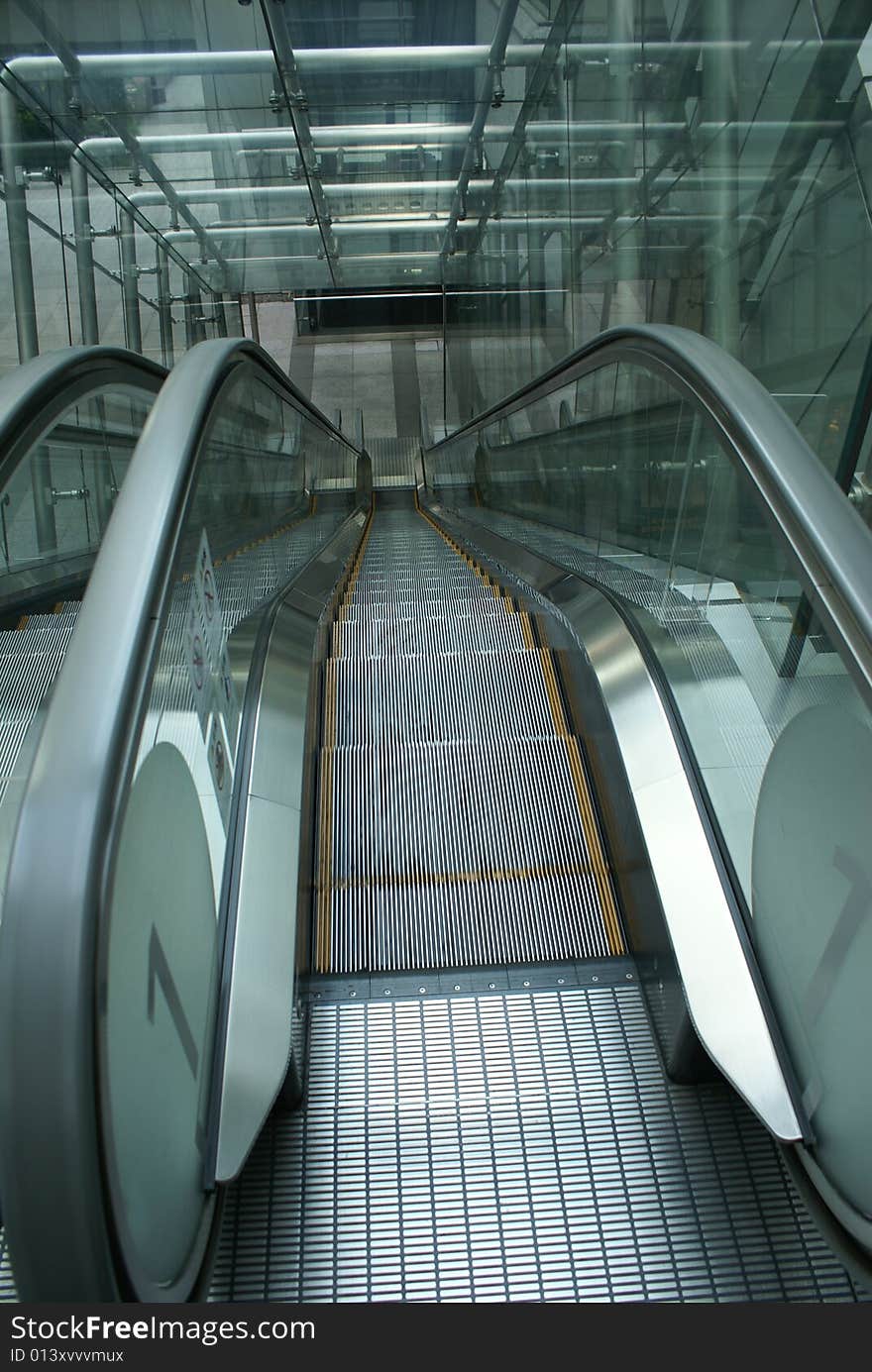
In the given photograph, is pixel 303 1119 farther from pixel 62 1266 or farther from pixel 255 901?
pixel 62 1266

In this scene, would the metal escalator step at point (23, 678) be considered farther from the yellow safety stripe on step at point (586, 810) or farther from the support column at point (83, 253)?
the support column at point (83, 253)

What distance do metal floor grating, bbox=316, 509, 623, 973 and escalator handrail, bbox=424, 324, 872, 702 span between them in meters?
1.24

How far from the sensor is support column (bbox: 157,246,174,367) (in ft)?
40.8

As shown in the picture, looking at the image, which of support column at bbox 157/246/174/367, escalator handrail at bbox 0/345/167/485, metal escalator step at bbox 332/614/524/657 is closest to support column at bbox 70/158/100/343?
support column at bbox 157/246/174/367

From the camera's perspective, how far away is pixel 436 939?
2.75 m

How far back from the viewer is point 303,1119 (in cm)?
225

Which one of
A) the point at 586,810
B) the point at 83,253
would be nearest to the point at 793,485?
the point at 586,810

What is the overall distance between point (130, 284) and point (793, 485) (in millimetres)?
10626

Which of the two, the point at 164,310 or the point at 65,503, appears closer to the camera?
the point at 65,503

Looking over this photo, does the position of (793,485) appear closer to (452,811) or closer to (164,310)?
(452,811)

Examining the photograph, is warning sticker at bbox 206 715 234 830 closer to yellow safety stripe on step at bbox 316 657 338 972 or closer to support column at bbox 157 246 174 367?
yellow safety stripe on step at bbox 316 657 338 972

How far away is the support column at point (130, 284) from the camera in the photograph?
10.8 metres

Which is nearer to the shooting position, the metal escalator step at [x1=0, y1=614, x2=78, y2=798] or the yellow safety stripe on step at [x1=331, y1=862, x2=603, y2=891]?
the yellow safety stripe on step at [x1=331, y1=862, x2=603, y2=891]

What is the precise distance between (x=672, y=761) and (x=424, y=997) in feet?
2.83
